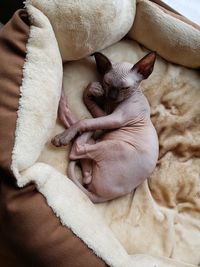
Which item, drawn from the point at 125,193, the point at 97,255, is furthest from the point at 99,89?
the point at 97,255

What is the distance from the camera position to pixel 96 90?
1.39 meters

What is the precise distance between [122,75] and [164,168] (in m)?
0.37

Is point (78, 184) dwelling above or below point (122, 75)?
below

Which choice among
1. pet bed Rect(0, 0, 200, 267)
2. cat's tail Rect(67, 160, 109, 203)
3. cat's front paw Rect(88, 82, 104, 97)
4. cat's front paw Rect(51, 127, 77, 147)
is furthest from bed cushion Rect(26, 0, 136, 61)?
cat's tail Rect(67, 160, 109, 203)

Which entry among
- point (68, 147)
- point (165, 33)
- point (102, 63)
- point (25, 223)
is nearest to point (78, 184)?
point (68, 147)

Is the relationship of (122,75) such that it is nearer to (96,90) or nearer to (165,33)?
(96,90)

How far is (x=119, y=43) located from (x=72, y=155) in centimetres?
47

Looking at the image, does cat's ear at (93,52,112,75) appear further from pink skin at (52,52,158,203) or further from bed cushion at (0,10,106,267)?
bed cushion at (0,10,106,267)

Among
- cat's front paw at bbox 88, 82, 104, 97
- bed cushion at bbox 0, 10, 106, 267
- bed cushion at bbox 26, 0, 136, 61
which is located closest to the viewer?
bed cushion at bbox 0, 10, 106, 267

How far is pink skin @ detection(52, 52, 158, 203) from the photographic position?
4.29 ft

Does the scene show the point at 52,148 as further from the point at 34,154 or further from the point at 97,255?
the point at 97,255

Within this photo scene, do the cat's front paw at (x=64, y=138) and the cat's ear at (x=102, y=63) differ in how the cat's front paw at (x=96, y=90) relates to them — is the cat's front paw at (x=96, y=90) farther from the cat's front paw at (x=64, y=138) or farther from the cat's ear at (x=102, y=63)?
the cat's front paw at (x=64, y=138)

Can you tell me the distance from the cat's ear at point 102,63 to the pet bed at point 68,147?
38mm

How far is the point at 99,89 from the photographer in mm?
1386
